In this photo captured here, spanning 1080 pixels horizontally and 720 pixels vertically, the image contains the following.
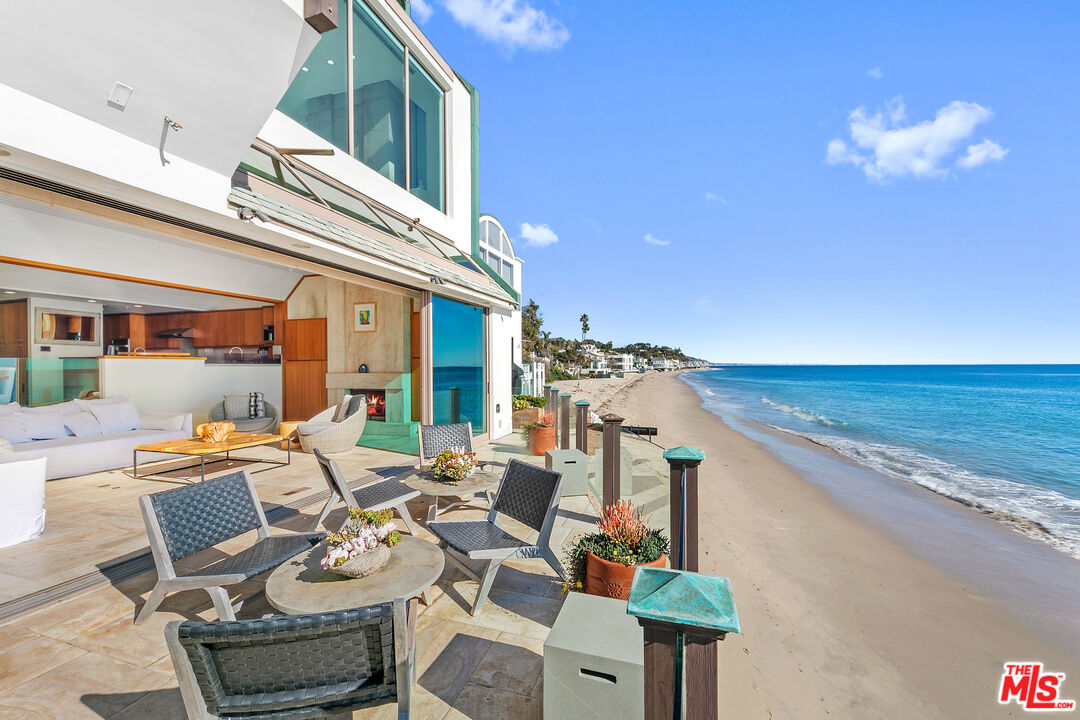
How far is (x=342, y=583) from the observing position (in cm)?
222

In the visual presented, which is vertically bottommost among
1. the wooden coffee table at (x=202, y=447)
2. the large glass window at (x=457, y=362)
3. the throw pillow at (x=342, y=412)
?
the wooden coffee table at (x=202, y=447)

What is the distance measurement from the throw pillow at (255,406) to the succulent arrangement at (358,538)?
8.07 metres

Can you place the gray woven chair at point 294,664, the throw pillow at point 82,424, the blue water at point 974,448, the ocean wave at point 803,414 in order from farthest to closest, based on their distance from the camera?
the ocean wave at point 803,414 → the blue water at point 974,448 → the throw pillow at point 82,424 → the gray woven chair at point 294,664

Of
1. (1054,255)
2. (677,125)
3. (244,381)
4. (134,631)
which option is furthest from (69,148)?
(1054,255)

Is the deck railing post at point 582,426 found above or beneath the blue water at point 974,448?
above

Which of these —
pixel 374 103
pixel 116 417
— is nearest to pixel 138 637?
pixel 116 417

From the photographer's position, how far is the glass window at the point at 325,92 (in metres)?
5.52

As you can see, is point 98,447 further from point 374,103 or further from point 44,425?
point 374,103

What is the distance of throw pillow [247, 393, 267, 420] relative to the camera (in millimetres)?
8893

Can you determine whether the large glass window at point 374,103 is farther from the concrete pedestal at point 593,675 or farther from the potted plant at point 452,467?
the concrete pedestal at point 593,675

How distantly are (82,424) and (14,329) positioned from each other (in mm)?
2756

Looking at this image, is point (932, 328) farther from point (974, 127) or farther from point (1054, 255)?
point (974, 127)

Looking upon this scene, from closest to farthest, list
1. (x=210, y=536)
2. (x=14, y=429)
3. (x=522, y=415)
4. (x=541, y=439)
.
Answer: (x=210, y=536), (x=14, y=429), (x=541, y=439), (x=522, y=415)

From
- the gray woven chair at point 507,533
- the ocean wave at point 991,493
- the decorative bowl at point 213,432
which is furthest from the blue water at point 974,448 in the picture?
the decorative bowl at point 213,432
